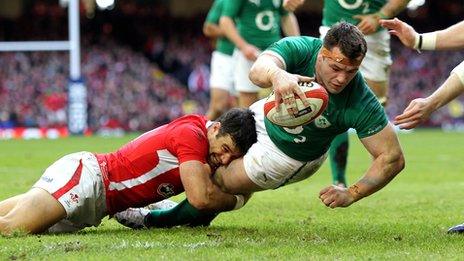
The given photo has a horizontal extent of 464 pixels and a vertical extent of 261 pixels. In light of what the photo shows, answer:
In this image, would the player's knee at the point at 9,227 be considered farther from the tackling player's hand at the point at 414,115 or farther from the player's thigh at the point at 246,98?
the player's thigh at the point at 246,98

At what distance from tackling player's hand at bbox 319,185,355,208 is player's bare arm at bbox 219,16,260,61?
5126mm

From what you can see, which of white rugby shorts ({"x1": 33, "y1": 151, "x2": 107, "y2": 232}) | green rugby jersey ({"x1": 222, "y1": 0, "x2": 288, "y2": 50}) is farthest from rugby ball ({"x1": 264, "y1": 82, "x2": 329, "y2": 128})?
green rugby jersey ({"x1": 222, "y1": 0, "x2": 288, "y2": 50})

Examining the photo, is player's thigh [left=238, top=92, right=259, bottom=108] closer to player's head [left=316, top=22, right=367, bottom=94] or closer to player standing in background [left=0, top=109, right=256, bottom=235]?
player standing in background [left=0, top=109, right=256, bottom=235]

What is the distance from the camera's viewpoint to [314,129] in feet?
20.4

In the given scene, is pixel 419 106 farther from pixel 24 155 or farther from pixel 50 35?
pixel 50 35

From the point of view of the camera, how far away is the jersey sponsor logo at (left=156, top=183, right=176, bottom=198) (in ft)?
21.6

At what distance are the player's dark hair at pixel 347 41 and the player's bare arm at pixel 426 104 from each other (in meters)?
0.44

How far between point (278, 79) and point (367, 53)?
4.09m

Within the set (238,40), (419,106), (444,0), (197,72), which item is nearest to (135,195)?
(419,106)

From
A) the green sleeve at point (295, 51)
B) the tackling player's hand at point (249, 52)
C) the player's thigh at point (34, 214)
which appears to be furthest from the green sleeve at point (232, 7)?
the player's thigh at point (34, 214)

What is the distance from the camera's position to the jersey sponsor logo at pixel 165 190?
658 centimetres

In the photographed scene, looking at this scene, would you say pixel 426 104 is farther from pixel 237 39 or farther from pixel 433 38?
pixel 237 39

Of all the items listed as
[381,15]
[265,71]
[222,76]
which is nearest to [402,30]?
[265,71]

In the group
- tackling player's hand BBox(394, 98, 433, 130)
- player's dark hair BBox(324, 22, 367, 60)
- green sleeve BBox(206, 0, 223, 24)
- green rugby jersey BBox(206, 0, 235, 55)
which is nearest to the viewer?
player's dark hair BBox(324, 22, 367, 60)
